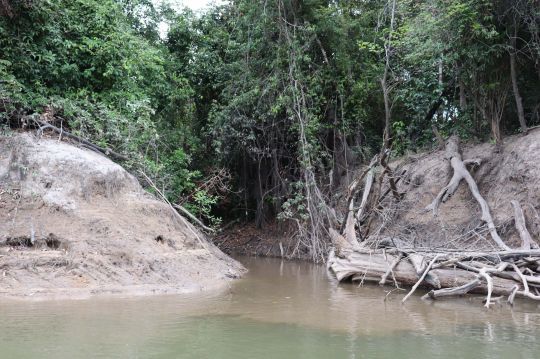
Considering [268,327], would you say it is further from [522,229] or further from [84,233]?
[522,229]

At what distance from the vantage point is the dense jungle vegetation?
1239 centimetres

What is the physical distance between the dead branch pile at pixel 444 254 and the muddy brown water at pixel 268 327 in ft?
1.30

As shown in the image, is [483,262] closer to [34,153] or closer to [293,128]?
[293,128]

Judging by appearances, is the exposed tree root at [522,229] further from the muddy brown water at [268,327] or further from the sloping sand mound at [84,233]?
the sloping sand mound at [84,233]

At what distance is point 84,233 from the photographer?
32.7 feet

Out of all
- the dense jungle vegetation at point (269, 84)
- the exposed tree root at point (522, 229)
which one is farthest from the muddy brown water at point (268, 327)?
the dense jungle vegetation at point (269, 84)

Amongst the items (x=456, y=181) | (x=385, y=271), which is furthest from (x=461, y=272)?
(x=456, y=181)

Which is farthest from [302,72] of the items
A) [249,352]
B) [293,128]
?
[249,352]

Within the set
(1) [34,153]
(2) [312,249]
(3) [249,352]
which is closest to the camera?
(3) [249,352]

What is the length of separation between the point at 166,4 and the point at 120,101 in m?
5.73

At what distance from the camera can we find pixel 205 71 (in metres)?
17.6

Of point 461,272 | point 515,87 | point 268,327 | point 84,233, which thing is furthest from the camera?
point 515,87

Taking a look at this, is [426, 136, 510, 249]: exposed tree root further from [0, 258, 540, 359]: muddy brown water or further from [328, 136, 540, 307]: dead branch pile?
[0, 258, 540, 359]: muddy brown water

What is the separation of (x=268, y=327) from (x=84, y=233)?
453 centimetres
